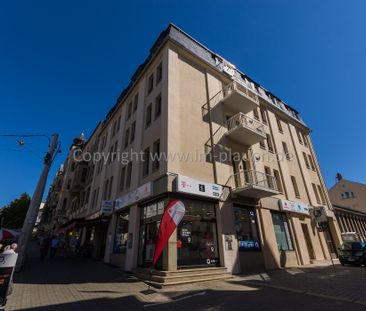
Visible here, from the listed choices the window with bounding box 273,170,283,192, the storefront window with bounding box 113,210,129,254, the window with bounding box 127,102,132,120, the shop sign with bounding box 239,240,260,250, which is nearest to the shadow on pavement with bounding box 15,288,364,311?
the shop sign with bounding box 239,240,260,250

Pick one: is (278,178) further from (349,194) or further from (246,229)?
(349,194)

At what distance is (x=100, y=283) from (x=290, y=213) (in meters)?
13.5

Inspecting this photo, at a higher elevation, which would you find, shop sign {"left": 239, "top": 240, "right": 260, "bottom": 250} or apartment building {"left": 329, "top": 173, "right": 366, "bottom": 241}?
apartment building {"left": 329, "top": 173, "right": 366, "bottom": 241}

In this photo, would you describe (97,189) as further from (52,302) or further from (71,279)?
(52,302)

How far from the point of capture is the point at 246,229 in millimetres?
12328

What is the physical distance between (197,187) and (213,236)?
2.75m

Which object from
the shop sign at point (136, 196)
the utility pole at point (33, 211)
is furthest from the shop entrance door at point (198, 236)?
the utility pole at point (33, 211)

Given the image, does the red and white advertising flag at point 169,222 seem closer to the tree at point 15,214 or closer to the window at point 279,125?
the window at point 279,125

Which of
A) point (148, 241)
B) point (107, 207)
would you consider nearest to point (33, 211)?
point (107, 207)

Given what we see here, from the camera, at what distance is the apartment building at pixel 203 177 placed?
1059cm

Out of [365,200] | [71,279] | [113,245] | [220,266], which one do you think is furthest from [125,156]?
[365,200]

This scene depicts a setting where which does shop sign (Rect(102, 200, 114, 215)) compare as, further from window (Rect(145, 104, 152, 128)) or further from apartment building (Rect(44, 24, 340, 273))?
window (Rect(145, 104, 152, 128))

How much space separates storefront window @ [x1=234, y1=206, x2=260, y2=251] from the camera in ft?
38.5

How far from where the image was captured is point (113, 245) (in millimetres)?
14688
